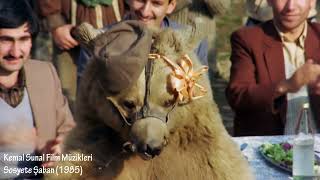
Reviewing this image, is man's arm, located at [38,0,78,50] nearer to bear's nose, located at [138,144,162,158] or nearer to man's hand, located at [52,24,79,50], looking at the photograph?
man's hand, located at [52,24,79,50]

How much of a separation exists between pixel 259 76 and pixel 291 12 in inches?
11.1

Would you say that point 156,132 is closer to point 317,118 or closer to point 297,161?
point 297,161

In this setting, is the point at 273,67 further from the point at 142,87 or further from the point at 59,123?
the point at 142,87

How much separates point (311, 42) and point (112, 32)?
64.7 inches

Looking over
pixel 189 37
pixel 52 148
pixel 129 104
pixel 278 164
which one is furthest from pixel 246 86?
pixel 129 104

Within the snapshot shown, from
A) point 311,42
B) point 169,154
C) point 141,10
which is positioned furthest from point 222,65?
point 169,154

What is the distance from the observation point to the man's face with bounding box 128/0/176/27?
2.71 metres

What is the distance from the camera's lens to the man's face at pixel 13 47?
2.39 m

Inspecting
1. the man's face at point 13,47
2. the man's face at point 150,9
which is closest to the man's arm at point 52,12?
the man's face at point 150,9

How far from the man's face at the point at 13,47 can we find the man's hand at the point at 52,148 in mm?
318

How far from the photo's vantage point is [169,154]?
5.66ft

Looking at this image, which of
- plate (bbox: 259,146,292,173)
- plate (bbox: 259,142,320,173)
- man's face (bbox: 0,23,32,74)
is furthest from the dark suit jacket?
man's face (bbox: 0,23,32,74)

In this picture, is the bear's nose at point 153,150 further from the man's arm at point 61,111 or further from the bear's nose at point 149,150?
the man's arm at point 61,111

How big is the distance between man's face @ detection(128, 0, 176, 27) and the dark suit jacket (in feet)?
1.50
